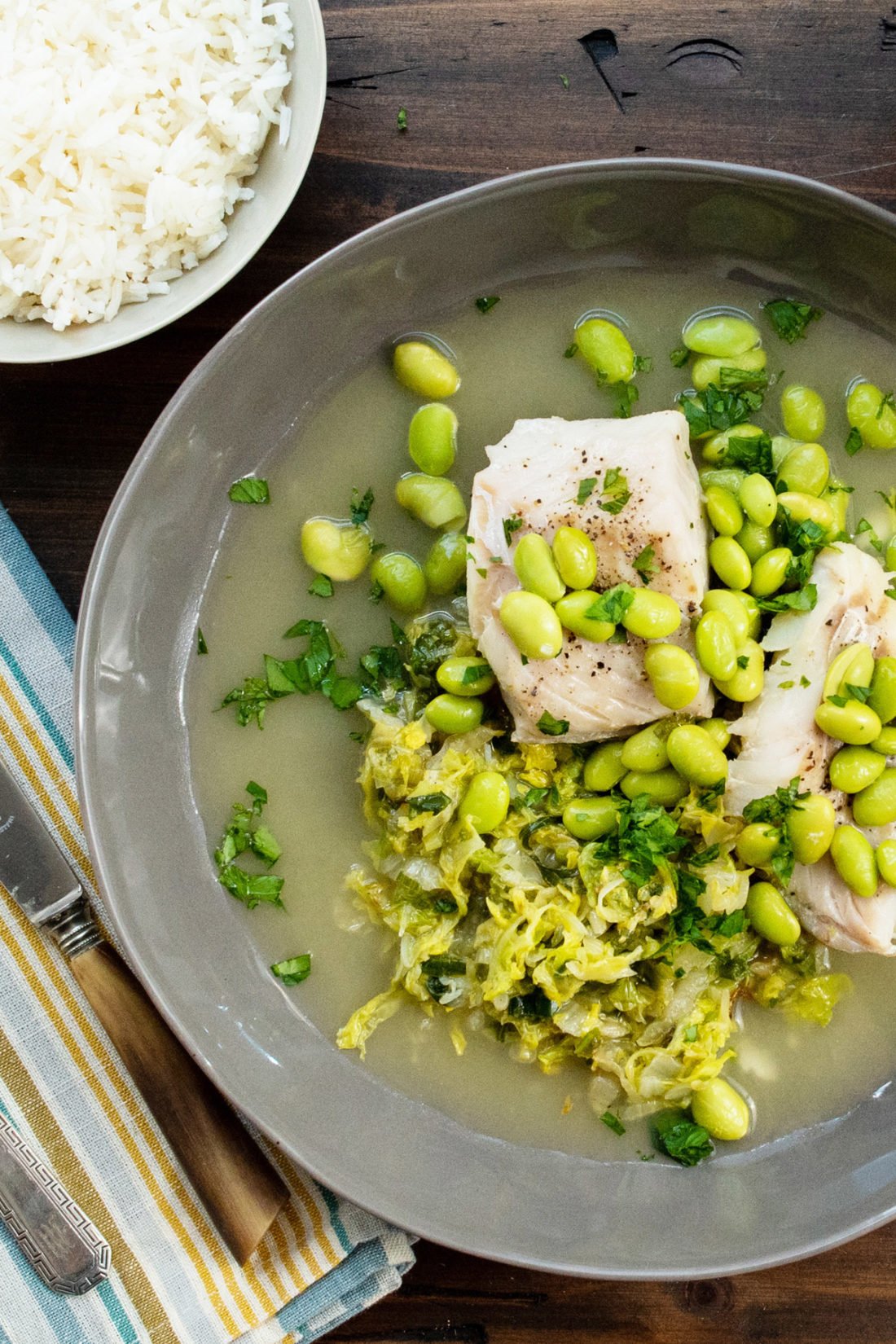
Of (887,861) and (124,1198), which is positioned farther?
(124,1198)

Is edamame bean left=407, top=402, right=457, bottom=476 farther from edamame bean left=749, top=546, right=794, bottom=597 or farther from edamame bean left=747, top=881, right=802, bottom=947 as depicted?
edamame bean left=747, top=881, right=802, bottom=947

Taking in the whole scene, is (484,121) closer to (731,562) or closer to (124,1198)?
(731,562)

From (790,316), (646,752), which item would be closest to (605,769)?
(646,752)

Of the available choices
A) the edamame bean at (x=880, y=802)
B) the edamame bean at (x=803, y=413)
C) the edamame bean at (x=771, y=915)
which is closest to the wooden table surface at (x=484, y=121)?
the edamame bean at (x=803, y=413)

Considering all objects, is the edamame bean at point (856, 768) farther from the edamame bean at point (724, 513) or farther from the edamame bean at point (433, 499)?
the edamame bean at point (433, 499)

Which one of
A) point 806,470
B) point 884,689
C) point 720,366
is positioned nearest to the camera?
point 884,689

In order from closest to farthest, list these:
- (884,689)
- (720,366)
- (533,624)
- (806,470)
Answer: (533,624)
(884,689)
(806,470)
(720,366)

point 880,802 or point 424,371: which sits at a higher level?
point 424,371

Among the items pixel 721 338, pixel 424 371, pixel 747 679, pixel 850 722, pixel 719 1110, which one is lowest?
pixel 719 1110
